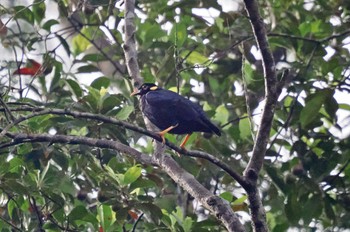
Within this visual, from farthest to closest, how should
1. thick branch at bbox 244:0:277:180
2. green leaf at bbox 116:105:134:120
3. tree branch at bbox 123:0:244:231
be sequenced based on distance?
1. green leaf at bbox 116:105:134:120
2. tree branch at bbox 123:0:244:231
3. thick branch at bbox 244:0:277:180

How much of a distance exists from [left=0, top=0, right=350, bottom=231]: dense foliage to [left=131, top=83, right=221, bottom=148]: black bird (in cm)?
14

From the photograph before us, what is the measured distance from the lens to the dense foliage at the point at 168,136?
18.3ft

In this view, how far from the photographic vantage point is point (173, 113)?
584 centimetres

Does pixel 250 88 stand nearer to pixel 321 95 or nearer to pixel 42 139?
pixel 321 95

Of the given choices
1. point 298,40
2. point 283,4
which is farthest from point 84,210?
point 283,4

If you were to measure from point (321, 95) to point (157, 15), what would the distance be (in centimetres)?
232

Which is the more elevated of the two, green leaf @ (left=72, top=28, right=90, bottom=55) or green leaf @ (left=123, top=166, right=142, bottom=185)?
green leaf @ (left=72, top=28, right=90, bottom=55)

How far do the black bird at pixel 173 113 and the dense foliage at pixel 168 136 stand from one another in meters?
0.14

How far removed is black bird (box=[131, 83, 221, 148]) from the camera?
573cm

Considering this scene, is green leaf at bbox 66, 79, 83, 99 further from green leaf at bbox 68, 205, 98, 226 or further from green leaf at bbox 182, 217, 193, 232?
green leaf at bbox 182, 217, 193, 232

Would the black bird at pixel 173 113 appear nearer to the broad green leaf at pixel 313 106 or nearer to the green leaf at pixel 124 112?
the green leaf at pixel 124 112

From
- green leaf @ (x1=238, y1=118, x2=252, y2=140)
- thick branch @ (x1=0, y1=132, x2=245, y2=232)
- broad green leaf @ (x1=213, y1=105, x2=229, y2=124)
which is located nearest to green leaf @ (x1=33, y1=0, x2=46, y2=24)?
broad green leaf @ (x1=213, y1=105, x2=229, y2=124)

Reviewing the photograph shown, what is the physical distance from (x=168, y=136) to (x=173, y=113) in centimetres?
21

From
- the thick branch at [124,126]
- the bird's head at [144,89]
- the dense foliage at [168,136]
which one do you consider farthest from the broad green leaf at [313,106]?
the thick branch at [124,126]
